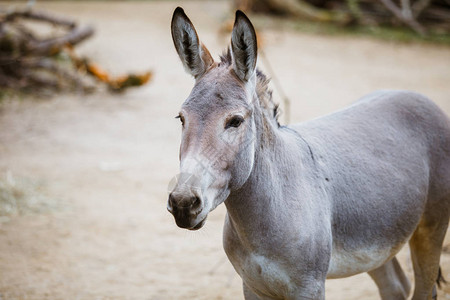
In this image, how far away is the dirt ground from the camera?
4.55 meters

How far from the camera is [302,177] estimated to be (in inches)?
108

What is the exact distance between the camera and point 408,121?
3281 millimetres

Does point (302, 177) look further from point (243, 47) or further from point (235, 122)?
point (243, 47)

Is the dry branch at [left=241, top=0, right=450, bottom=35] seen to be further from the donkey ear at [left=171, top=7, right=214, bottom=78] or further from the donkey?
the donkey ear at [left=171, top=7, right=214, bottom=78]

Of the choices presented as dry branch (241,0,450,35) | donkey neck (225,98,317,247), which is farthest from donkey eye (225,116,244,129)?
dry branch (241,0,450,35)

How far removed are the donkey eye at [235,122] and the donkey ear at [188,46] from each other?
15.2 inches

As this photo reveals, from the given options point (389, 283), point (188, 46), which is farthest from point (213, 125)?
point (389, 283)

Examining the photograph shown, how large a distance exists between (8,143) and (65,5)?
1395cm

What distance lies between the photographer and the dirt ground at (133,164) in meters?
4.55

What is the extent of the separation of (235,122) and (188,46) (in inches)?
19.9

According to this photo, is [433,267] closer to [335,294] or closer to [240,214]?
[335,294]

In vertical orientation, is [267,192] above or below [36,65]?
above

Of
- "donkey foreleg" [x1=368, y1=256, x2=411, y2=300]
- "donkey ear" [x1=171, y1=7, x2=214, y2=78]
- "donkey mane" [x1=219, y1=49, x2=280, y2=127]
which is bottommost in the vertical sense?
"donkey foreleg" [x1=368, y1=256, x2=411, y2=300]

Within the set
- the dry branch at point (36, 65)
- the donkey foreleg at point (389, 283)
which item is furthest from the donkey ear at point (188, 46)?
the dry branch at point (36, 65)
